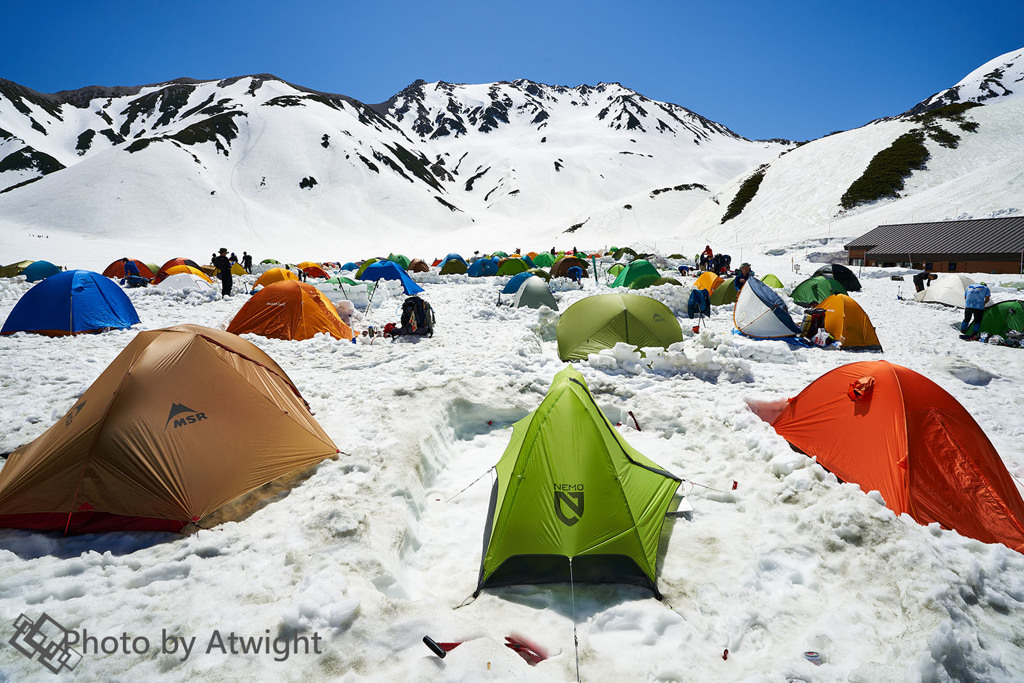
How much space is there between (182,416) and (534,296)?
46.8ft

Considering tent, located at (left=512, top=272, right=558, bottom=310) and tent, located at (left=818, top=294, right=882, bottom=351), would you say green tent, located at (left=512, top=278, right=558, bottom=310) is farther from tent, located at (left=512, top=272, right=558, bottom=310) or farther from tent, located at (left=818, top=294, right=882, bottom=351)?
tent, located at (left=818, top=294, right=882, bottom=351)

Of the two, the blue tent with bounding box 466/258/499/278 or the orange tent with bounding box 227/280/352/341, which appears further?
the blue tent with bounding box 466/258/499/278

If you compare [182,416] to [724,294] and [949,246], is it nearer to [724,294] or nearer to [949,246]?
[724,294]

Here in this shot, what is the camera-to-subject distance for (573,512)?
4.17 metres

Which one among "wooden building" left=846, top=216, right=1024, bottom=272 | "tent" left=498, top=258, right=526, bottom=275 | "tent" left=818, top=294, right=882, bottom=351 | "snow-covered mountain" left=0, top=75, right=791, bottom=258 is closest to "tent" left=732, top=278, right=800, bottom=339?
"tent" left=818, top=294, right=882, bottom=351

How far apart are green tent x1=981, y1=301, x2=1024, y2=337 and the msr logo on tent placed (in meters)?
14.8

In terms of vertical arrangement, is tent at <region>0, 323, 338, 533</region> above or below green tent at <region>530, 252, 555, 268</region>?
below

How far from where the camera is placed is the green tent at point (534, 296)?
17.9 m

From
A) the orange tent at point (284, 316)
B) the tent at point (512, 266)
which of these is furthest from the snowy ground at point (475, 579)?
the tent at point (512, 266)

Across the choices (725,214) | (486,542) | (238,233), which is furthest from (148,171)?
(486,542)

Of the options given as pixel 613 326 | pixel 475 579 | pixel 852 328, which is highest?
pixel 613 326

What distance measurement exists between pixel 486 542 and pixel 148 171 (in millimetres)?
98469

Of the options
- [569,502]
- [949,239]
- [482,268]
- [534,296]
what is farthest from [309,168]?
[569,502]

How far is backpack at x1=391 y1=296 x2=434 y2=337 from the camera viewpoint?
1291 cm
